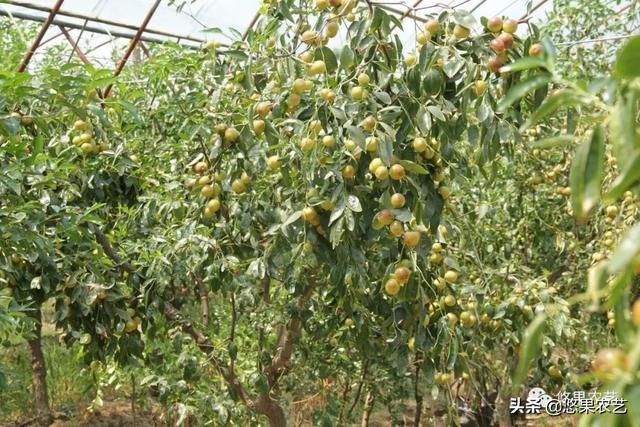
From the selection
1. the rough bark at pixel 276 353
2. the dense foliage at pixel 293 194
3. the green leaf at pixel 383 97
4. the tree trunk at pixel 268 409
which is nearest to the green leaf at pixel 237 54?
the dense foliage at pixel 293 194

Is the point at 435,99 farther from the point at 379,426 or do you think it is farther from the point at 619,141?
the point at 379,426

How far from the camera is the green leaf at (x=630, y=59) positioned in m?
0.42

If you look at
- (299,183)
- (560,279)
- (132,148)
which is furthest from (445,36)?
(560,279)

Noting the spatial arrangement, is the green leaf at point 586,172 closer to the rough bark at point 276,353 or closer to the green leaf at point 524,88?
the green leaf at point 524,88

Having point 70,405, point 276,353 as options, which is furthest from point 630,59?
point 70,405

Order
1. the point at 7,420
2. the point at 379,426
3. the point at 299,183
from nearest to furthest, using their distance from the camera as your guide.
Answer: the point at 299,183, the point at 7,420, the point at 379,426

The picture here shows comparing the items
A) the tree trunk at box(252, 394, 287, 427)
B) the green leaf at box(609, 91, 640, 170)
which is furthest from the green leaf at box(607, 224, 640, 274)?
the tree trunk at box(252, 394, 287, 427)

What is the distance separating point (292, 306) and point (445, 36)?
1127mm

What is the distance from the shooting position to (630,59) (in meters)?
0.42

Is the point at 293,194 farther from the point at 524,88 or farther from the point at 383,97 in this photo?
the point at 524,88

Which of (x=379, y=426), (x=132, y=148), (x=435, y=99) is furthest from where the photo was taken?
(x=379, y=426)

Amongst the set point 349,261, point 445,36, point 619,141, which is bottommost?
point 619,141

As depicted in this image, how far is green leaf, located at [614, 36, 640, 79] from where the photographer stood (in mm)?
419

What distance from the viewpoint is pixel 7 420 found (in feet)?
Result: 14.2
